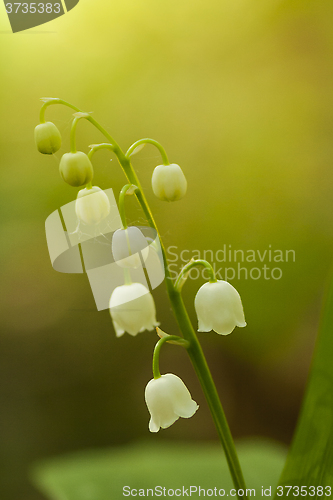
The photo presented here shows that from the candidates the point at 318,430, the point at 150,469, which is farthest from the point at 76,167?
the point at 150,469

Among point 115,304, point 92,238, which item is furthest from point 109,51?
point 115,304

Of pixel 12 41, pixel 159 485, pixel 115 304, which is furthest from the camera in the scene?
pixel 159 485

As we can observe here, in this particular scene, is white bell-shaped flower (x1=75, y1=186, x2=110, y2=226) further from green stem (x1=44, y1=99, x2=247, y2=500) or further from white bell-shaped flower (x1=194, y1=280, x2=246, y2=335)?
white bell-shaped flower (x1=194, y1=280, x2=246, y2=335)

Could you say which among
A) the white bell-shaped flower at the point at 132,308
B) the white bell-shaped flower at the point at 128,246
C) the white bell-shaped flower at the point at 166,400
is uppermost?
the white bell-shaped flower at the point at 128,246

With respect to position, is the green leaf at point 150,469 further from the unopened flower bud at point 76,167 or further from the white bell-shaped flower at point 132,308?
the unopened flower bud at point 76,167

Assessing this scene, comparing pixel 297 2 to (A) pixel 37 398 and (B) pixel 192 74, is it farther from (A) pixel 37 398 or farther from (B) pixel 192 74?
(A) pixel 37 398

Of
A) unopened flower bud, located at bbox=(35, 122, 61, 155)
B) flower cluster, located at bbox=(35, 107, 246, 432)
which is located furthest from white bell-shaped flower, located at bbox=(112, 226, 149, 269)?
unopened flower bud, located at bbox=(35, 122, 61, 155)

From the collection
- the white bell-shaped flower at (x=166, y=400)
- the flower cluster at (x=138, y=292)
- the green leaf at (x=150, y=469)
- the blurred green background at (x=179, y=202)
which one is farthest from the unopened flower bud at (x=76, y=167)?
the green leaf at (x=150, y=469)
